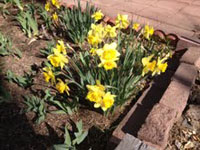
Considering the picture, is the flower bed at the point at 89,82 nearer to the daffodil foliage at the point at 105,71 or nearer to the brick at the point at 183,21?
the daffodil foliage at the point at 105,71

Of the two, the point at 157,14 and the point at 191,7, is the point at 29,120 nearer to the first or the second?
the point at 157,14

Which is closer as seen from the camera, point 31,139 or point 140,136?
point 140,136

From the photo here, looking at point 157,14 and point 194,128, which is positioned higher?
point 157,14

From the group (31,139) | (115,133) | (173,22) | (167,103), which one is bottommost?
(31,139)

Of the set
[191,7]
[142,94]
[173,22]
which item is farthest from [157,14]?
[142,94]

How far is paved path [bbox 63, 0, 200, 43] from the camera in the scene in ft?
10.2

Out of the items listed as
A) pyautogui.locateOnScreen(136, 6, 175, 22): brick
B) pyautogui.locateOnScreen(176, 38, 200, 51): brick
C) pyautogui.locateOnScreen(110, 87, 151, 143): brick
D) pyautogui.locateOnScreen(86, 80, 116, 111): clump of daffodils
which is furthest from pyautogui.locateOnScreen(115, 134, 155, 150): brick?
pyautogui.locateOnScreen(136, 6, 175, 22): brick

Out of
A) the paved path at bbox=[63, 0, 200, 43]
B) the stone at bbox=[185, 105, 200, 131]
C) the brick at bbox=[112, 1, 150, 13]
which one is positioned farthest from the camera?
the brick at bbox=[112, 1, 150, 13]

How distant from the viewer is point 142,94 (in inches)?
79.4

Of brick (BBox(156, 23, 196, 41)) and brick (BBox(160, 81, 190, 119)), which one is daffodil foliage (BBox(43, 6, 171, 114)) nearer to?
brick (BBox(160, 81, 190, 119))

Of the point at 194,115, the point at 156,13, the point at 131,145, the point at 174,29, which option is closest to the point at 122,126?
the point at 131,145

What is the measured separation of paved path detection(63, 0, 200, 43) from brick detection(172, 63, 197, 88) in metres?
1.00

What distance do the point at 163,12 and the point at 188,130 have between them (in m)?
2.36

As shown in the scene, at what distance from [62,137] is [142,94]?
2.77 ft
